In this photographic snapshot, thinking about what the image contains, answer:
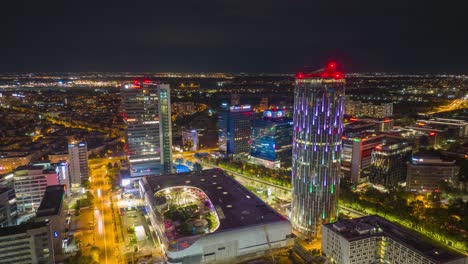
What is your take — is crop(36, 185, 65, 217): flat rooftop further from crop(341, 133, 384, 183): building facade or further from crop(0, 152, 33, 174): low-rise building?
crop(341, 133, 384, 183): building facade

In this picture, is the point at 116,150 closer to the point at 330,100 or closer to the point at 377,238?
the point at 330,100

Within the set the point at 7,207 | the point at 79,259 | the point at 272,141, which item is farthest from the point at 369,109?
the point at 7,207

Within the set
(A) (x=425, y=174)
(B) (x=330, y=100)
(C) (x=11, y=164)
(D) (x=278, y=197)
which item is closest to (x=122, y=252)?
(D) (x=278, y=197)

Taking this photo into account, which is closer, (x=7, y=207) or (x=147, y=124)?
(x=7, y=207)

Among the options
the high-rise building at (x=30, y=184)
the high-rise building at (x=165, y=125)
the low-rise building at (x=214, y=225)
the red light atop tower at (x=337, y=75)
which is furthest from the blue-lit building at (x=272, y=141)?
the high-rise building at (x=30, y=184)

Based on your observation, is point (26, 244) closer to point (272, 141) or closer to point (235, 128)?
point (272, 141)
